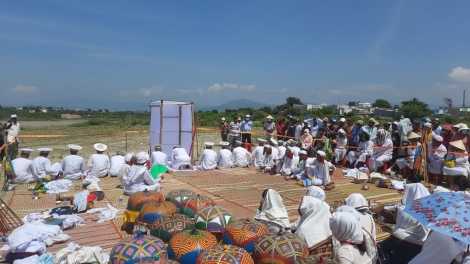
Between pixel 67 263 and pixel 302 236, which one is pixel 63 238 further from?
pixel 302 236

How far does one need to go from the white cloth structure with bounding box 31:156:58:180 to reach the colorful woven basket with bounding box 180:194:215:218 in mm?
4585

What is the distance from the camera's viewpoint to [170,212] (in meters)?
5.23

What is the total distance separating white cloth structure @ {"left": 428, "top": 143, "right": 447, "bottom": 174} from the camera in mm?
9031

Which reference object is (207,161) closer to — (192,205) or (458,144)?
(192,205)

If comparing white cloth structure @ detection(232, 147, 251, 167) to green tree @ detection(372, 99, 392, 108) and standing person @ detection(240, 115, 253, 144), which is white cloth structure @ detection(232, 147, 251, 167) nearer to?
standing person @ detection(240, 115, 253, 144)

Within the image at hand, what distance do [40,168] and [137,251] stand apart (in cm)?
600

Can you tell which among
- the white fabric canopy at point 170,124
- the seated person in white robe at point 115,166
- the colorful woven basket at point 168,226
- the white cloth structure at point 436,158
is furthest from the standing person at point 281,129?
the colorful woven basket at point 168,226

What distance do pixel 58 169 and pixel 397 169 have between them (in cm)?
884

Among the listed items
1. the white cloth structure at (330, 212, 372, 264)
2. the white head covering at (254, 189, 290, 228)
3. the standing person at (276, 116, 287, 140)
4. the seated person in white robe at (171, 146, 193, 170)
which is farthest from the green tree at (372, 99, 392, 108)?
the white cloth structure at (330, 212, 372, 264)

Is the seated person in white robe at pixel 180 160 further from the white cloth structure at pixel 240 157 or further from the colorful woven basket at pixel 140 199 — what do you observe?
the colorful woven basket at pixel 140 199

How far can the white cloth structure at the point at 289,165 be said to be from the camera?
1004cm

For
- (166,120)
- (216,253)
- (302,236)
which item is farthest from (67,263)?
(166,120)

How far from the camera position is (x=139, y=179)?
7.62 m

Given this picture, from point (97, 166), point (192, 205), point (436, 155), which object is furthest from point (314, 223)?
point (97, 166)
